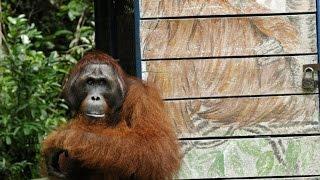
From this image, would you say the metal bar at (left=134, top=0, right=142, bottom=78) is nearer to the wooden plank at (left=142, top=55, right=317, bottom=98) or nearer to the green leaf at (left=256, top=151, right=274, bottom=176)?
the wooden plank at (left=142, top=55, right=317, bottom=98)

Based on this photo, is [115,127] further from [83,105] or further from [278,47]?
[278,47]

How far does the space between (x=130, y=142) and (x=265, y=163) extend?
2.32 feet

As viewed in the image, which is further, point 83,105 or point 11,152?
point 11,152

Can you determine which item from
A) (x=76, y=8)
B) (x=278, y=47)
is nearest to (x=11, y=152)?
(x=76, y=8)

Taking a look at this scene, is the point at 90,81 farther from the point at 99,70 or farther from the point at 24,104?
the point at 24,104

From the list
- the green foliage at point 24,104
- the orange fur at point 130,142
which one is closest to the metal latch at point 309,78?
the orange fur at point 130,142

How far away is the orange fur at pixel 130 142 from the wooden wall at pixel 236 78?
0.22 meters

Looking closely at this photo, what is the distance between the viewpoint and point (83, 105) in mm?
3428

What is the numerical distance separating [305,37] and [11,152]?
2581mm

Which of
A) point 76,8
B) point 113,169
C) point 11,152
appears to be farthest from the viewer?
point 76,8

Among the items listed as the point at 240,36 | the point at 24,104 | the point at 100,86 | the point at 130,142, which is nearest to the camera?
the point at 130,142

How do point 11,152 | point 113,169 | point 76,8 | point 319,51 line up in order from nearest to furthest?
1. point 113,169
2. point 319,51
3. point 11,152
4. point 76,8

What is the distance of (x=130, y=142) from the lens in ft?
10.8

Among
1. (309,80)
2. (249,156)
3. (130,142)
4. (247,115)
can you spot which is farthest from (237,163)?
(130,142)
